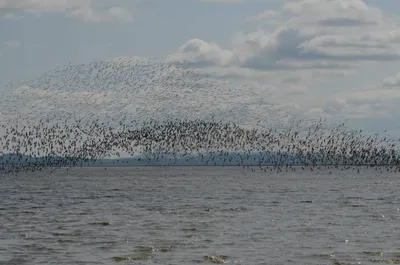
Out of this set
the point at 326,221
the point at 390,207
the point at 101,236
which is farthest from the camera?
the point at 390,207

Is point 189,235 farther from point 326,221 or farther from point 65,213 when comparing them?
point 65,213

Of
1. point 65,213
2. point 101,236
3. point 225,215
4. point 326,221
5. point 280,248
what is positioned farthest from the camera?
point 65,213

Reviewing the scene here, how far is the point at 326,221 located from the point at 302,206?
22.3 metres

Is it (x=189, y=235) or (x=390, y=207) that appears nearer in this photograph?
(x=189, y=235)

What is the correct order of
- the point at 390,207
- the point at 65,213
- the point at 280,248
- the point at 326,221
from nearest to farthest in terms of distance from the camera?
Result: 1. the point at 280,248
2. the point at 326,221
3. the point at 65,213
4. the point at 390,207

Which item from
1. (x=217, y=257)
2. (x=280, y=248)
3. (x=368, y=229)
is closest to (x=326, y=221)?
(x=368, y=229)

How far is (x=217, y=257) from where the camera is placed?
145 feet

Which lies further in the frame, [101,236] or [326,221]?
[326,221]

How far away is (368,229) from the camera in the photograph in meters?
60.0

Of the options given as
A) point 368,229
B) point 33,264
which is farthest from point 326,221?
point 33,264

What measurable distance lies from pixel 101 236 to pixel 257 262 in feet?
52.7

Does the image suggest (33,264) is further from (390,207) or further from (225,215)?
(390,207)

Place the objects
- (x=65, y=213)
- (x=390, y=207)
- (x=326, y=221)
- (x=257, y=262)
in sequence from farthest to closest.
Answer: (x=390, y=207), (x=65, y=213), (x=326, y=221), (x=257, y=262)

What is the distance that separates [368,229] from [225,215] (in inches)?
702
